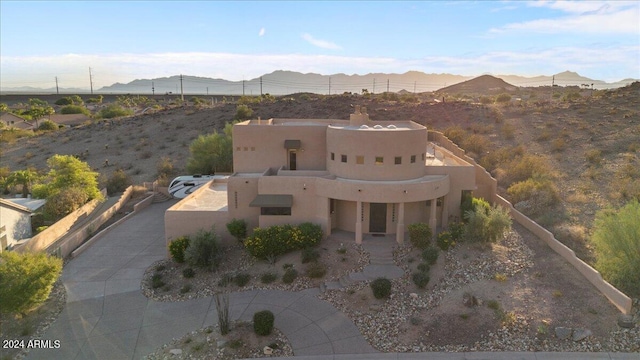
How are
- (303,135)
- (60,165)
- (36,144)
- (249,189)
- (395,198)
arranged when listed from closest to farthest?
(395,198), (249,189), (303,135), (60,165), (36,144)

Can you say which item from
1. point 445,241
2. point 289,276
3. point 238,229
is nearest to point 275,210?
point 238,229

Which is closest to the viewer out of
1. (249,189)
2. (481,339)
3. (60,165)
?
(481,339)

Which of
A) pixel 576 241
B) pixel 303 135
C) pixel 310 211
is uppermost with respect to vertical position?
pixel 303 135

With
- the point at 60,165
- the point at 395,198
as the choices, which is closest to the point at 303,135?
the point at 395,198

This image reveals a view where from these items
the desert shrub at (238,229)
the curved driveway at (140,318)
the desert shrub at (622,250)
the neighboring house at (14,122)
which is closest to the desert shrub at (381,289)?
the curved driveway at (140,318)

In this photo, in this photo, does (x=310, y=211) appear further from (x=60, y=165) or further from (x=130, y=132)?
(x=130, y=132)

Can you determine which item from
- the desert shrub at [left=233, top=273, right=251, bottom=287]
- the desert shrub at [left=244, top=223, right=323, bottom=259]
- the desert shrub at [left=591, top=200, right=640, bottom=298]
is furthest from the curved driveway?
the desert shrub at [left=591, top=200, right=640, bottom=298]

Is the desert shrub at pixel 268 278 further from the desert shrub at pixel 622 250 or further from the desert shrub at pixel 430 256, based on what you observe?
the desert shrub at pixel 622 250
